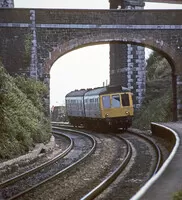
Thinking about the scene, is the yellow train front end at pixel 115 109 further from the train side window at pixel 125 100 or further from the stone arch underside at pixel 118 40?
the stone arch underside at pixel 118 40

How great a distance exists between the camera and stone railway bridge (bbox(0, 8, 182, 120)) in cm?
2234

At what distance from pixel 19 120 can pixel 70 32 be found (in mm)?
9058

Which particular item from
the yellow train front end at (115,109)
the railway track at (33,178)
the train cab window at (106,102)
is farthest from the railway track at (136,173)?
the train cab window at (106,102)

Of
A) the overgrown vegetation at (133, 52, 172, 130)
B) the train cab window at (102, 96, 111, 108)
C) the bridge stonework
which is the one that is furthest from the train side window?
the bridge stonework

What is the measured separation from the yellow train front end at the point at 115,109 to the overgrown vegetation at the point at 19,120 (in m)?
4.25

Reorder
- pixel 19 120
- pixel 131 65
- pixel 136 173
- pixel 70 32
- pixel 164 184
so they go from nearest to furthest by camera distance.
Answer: pixel 164 184, pixel 136 173, pixel 19 120, pixel 70 32, pixel 131 65

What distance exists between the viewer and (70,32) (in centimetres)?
2280

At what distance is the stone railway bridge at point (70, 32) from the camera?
2234 centimetres

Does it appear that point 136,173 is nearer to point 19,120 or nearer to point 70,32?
point 19,120

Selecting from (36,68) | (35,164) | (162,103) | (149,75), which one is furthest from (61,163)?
(149,75)

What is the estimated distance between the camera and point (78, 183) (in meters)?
9.79

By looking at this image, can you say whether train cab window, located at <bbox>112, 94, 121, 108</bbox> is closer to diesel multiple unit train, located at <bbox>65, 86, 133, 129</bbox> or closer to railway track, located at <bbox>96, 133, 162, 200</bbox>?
diesel multiple unit train, located at <bbox>65, 86, 133, 129</bbox>

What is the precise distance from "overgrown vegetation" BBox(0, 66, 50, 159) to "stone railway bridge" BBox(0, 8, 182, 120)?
250 centimetres

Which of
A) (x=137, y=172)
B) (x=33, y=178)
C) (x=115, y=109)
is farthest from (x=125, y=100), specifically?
(x=33, y=178)
